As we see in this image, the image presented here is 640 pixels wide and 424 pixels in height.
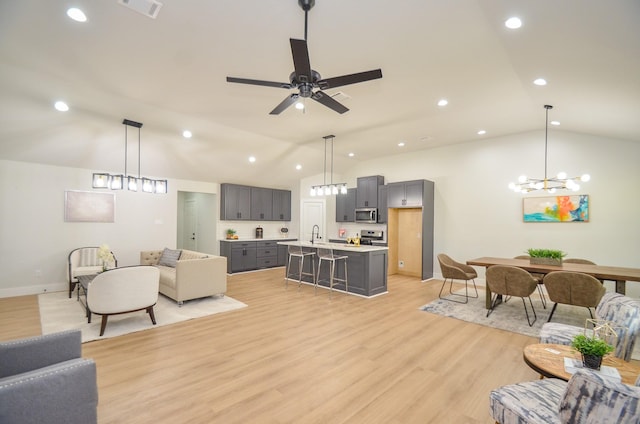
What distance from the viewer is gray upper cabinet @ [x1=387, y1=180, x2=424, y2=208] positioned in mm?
7055

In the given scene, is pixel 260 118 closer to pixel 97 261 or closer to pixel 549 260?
pixel 97 261

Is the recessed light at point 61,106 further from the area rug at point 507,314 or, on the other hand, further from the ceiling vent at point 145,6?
the area rug at point 507,314

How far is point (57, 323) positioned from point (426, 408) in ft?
16.1

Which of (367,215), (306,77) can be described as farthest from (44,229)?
(367,215)

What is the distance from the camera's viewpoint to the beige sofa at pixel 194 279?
495 cm

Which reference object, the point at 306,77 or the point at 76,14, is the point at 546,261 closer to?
the point at 306,77

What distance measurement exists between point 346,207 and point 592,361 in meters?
7.08

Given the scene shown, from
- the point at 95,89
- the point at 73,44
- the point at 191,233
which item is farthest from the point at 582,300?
the point at 191,233

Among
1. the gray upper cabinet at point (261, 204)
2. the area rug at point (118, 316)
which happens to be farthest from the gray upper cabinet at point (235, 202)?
the area rug at point (118, 316)

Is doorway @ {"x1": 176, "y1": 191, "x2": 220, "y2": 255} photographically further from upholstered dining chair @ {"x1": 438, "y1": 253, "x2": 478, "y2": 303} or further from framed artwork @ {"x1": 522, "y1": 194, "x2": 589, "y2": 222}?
framed artwork @ {"x1": 522, "y1": 194, "x2": 589, "y2": 222}

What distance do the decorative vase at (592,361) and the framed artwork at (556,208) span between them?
4.92 meters

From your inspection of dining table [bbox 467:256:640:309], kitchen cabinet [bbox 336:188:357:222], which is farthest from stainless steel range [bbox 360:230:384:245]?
dining table [bbox 467:256:640:309]

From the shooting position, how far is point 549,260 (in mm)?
4453

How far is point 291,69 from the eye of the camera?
10.8 feet
